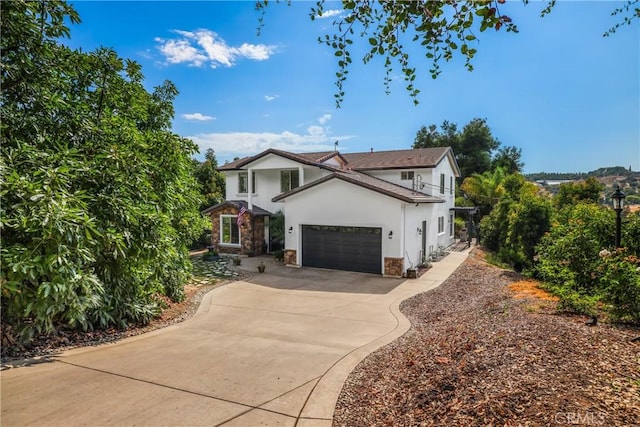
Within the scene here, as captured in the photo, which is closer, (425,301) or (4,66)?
(4,66)

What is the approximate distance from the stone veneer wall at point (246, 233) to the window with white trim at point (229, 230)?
25 centimetres

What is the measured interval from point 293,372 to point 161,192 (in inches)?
217

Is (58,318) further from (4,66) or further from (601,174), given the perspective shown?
(601,174)

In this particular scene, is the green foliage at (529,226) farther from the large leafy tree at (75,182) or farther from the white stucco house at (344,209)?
the large leafy tree at (75,182)

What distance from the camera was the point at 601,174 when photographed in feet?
76.8

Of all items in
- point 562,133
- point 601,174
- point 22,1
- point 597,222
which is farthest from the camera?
point 601,174

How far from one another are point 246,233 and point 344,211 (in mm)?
7570

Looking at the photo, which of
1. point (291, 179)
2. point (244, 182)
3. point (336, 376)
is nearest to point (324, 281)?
point (336, 376)

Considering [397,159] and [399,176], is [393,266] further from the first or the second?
[397,159]

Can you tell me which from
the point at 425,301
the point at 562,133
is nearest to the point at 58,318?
the point at 425,301

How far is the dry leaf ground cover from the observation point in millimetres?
3449

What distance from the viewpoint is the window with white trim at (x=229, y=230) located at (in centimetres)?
2203


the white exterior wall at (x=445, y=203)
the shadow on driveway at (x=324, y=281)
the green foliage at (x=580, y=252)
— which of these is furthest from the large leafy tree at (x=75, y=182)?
the white exterior wall at (x=445, y=203)

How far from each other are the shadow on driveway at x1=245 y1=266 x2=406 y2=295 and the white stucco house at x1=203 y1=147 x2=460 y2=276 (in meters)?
0.72
